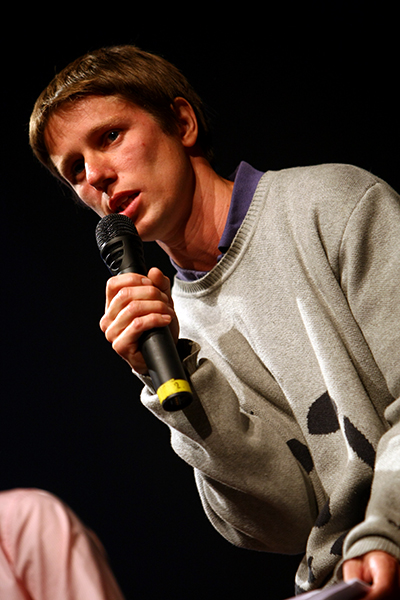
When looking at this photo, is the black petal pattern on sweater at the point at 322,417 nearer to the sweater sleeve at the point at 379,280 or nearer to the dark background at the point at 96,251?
the sweater sleeve at the point at 379,280

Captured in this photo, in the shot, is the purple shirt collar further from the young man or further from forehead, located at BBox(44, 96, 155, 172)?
forehead, located at BBox(44, 96, 155, 172)

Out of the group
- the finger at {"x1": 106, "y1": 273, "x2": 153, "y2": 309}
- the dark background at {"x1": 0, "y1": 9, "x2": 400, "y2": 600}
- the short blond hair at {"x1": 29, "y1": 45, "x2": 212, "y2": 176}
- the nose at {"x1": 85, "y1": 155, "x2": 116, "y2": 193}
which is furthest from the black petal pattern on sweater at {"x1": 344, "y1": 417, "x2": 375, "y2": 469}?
the dark background at {"x1": 0, "y1": 9, "x2": 400, "y2": 600}

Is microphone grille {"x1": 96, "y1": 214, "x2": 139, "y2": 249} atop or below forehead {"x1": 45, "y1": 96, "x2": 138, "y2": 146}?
below

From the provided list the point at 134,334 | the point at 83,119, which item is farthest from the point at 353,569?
the point at 83,119

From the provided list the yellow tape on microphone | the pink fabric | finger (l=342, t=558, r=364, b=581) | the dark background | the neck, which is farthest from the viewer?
the dark background

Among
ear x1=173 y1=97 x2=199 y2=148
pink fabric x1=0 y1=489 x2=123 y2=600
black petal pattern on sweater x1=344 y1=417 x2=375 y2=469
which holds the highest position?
ear x1=173 y1=97 x2=199 y2=148

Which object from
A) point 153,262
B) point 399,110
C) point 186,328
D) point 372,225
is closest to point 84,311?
point 153,262

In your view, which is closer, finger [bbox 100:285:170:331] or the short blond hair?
finger [bbox 100:285:170:331]

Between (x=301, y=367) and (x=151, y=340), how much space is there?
0.46 meters

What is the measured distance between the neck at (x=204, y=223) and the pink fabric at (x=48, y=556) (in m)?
0.94

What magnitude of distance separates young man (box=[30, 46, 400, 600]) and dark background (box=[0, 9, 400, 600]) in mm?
487

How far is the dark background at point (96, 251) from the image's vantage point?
1.86 meters

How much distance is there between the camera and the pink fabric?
21.5 inches

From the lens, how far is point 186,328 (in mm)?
1490
